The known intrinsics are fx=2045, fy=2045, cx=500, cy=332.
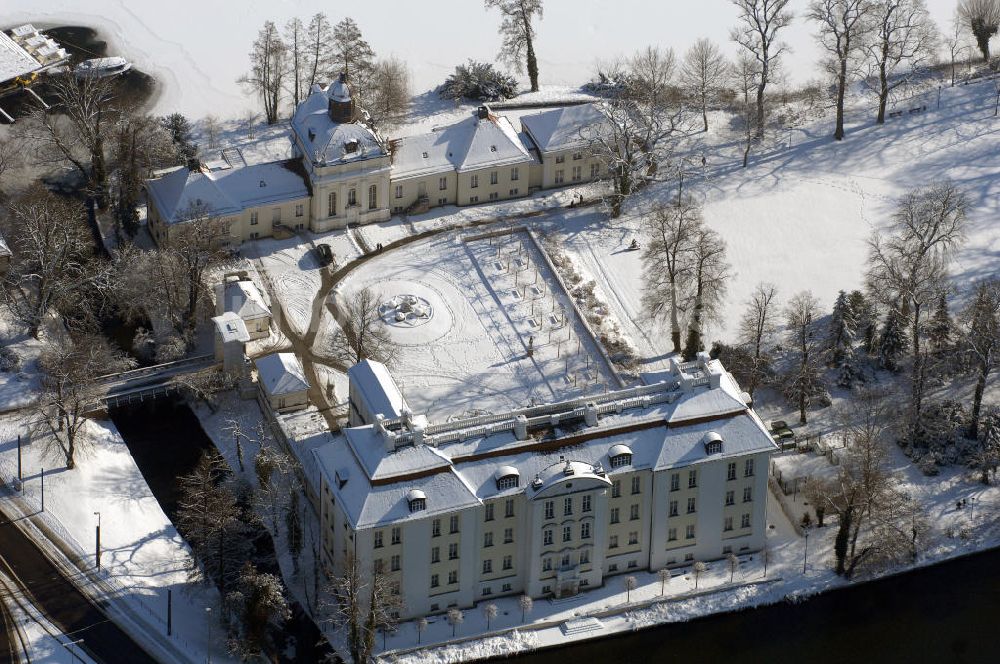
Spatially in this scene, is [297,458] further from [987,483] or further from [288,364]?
[987,483]

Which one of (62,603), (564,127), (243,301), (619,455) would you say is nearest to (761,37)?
(564,127)

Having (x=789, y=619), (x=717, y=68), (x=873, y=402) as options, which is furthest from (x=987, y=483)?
(x=717, y=68)

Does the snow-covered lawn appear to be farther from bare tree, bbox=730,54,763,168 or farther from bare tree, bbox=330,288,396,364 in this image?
bare tree, bbox=730,54,763,168

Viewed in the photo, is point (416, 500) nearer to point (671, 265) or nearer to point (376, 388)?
point (376, 388)

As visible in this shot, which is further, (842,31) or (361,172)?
(842,31)

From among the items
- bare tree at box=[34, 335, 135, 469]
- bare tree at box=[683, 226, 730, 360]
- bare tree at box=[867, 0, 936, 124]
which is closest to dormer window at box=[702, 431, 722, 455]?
bare tree at box=[683, 226, 730, 360]
